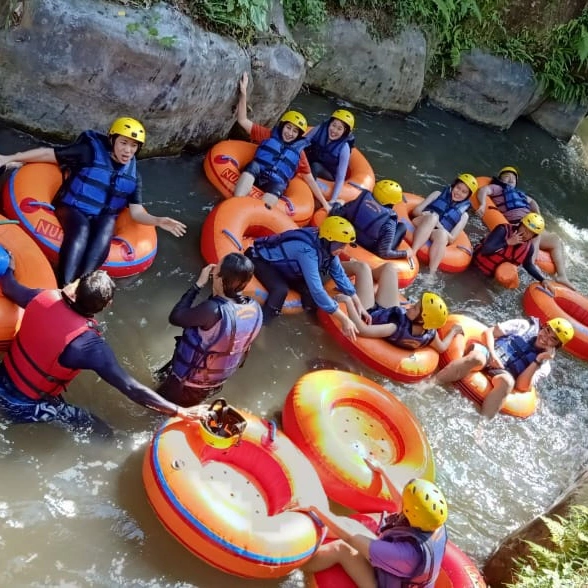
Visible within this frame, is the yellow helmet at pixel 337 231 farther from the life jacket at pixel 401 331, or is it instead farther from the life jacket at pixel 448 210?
the life jacket at pixel 448 210

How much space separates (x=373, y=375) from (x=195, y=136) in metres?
3.47

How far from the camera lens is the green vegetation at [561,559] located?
12.9ft

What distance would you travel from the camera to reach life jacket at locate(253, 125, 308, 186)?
23.7ft

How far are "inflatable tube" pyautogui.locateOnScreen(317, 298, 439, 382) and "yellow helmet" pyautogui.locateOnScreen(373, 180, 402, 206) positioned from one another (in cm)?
176

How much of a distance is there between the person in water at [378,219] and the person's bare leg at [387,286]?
430mm

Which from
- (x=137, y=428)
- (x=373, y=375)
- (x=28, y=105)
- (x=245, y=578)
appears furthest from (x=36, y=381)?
(x=28, y=105)

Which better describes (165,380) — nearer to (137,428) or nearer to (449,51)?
(137,428)

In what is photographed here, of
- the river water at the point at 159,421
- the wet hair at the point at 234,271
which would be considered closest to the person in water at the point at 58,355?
the river water at the point at 159,421

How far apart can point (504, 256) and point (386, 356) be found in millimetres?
2974

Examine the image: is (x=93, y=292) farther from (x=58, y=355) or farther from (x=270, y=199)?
(x=270, y=199)

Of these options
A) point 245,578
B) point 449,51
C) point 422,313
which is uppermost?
point 449,51

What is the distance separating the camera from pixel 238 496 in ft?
13.7

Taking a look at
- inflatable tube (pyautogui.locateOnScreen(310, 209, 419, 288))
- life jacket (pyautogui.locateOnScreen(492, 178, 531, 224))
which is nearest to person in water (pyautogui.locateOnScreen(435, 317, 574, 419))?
inflatable tube (pyautogui.locateOnScreen(310, 209, 419, 288))

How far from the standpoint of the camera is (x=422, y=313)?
19.6 ft
